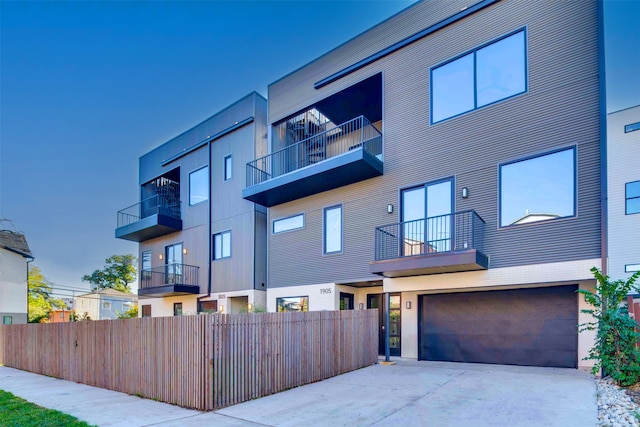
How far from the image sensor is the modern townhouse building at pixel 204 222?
1512cm

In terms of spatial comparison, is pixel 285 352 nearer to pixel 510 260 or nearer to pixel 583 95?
pixel 510 260

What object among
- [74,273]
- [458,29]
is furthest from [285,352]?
[74,273]

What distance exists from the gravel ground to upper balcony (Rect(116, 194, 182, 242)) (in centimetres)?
1592

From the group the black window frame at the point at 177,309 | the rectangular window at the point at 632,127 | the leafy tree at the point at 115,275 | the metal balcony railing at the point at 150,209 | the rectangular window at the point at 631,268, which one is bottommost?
the leafy tree at the point at 115,275

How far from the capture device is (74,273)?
39375mm

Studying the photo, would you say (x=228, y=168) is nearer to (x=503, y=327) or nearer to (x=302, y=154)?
(x=302, y=154)

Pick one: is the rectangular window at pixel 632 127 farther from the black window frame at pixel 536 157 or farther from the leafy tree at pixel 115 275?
the leafy tree at pixel 115 275

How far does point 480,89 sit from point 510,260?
165 inches

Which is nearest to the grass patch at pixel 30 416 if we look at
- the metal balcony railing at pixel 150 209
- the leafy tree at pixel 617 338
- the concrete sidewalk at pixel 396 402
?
the concrete sidewalk at pixel 396 402

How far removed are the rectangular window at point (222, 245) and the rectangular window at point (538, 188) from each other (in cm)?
1026

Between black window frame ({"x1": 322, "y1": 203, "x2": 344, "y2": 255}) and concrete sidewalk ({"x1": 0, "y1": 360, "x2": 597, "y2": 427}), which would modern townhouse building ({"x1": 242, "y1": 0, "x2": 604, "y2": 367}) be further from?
concrete sidewalk ({"x1": 0, "y1": 360, "x2": 597, "y2": 427})

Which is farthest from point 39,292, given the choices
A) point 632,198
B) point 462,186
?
point 632,198

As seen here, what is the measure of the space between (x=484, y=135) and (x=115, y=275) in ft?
141

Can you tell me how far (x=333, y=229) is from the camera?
495 inches
